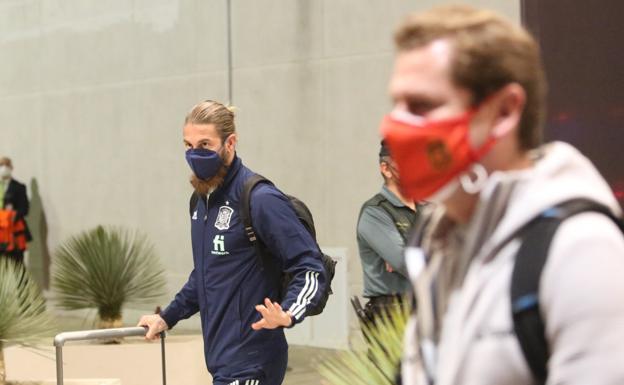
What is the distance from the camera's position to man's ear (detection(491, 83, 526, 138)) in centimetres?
149

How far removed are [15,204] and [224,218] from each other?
437 inches

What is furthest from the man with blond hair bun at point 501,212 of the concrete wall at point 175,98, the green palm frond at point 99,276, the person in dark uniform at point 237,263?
the concrete wall at point 175,98

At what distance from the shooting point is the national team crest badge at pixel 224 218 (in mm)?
4145

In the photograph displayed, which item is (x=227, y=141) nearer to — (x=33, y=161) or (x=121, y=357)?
(x=121, y=357)

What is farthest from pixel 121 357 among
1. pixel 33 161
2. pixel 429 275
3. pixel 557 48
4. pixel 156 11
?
pixel 33 161

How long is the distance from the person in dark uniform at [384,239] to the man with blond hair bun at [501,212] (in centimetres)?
347

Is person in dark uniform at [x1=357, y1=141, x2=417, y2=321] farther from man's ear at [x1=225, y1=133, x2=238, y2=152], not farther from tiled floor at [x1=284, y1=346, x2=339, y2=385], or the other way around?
tiled floor at [x1=284, y1=346, x2=339, y2=385]

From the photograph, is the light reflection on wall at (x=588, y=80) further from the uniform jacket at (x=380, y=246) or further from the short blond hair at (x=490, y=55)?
the short blond hair at (x=490, y=55)

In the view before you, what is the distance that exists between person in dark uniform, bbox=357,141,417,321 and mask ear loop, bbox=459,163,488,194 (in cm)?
354

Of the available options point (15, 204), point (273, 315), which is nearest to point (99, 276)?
point (273, 315)

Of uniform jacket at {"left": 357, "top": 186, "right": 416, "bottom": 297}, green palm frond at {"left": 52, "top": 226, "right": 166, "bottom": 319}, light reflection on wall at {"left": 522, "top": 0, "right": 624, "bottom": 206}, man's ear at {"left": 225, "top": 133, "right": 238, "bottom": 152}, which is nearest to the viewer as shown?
man's ear at {"left": 225, "top": 133, "right": 238, "bottom": 152}

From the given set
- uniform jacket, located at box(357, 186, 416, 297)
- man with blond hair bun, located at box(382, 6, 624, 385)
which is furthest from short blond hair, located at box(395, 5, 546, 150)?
uniform jacket, located at box(357, 186, 416, 297)

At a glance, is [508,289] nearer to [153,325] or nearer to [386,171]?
[153,325]

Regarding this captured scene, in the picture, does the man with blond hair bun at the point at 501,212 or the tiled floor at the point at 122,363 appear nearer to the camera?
→ the man with blond hair bun at the point at 501,212
